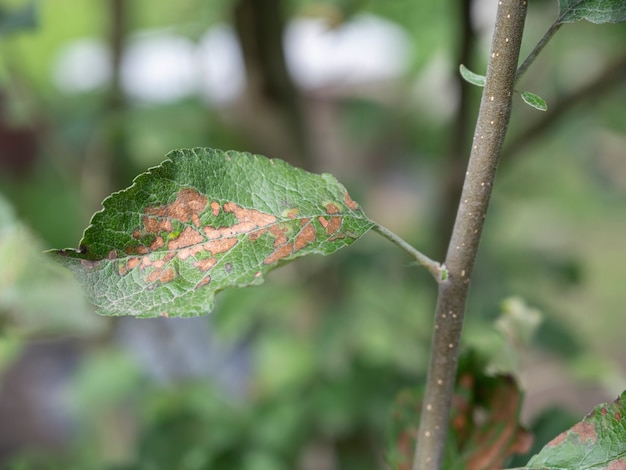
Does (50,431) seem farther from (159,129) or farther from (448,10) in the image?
(448,10)

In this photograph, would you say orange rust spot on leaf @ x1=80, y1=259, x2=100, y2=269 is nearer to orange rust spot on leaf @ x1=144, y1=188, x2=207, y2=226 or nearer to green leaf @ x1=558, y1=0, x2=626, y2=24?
orange rust spot on leaf @ x1=144, y1=188, x2=207, y2=226

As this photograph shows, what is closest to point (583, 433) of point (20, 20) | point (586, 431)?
point (586, 431)

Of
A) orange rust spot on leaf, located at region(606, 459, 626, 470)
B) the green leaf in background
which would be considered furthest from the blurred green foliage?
orange rust spot on leaf, located at region(606, 459, 626, 470)

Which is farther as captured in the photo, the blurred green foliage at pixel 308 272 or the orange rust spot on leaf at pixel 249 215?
the blurred green foliage at pixel 308 272

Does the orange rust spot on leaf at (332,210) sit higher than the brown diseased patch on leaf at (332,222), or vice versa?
the orange rust spot on leaf at (332,210)

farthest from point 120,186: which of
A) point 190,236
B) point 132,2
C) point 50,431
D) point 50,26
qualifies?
point 50,431

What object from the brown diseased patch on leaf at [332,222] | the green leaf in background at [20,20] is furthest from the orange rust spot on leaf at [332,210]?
the green leaf in background at [20,20]

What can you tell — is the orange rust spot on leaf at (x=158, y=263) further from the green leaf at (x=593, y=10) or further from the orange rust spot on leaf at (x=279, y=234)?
the green leaf at (x=593, y=10)
